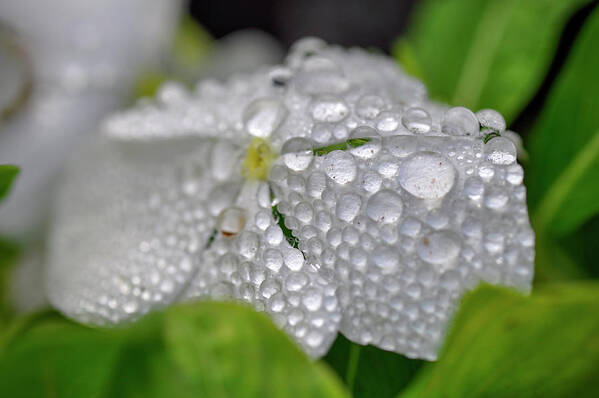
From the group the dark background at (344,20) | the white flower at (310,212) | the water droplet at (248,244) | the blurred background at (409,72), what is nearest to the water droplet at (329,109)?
the white flower at (310,212)

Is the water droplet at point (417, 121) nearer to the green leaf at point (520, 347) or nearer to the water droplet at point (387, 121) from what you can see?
the water droplet at point (387, 121)

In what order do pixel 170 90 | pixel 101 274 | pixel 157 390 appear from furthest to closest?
pixel 170 90, pixel 101 274, pixel 157 390

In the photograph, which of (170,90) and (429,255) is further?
(170,90)

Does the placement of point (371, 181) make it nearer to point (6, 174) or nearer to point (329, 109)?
point (329, 109)

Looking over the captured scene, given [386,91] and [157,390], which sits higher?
[386,91]

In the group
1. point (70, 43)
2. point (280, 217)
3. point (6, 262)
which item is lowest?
point (6, 262)

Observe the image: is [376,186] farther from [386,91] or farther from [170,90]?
[170,90]

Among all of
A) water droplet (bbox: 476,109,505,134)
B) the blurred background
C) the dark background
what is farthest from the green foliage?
the dark background

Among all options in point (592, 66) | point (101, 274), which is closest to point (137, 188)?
point (101, 274)
